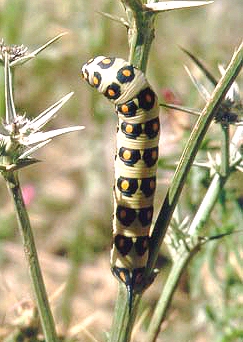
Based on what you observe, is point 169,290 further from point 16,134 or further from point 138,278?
point 16,134

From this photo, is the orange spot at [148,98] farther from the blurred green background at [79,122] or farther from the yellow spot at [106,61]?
the blurred green background at [79,122]

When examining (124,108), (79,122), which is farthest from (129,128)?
(79,122)

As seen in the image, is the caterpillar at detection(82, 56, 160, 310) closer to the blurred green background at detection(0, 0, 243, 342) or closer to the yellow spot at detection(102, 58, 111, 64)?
the yellow spot at detection(102, 58, 111, 64)

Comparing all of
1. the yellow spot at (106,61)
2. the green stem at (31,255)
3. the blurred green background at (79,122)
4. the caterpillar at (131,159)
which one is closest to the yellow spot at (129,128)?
the caterpillar at (131,159)

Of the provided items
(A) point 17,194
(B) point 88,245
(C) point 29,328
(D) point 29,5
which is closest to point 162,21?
(D) point 29,5

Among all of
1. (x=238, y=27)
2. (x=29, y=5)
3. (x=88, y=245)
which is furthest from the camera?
(x=238, y=27)

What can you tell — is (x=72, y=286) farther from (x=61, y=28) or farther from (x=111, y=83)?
(x=111, y=83)
